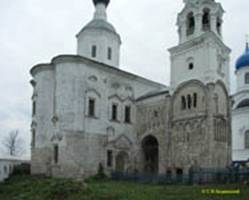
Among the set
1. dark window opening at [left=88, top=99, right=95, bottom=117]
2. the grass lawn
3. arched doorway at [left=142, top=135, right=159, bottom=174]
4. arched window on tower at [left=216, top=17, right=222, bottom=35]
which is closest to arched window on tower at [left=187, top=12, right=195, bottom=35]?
arched window on tower at [left=216, top=17, right=222, bottom=35]

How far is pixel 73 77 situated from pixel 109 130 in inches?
220

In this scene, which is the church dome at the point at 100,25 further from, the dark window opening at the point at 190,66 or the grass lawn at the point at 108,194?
the grass lawn at the point at 108,194

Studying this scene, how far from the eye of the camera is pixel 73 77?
101 feet

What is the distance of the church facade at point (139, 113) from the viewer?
28953 mm

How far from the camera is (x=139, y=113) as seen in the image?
34781 mm

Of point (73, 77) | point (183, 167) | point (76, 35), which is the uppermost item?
point (76, 35)

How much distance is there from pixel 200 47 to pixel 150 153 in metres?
10.9

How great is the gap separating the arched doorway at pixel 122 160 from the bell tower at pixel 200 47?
24.6ft

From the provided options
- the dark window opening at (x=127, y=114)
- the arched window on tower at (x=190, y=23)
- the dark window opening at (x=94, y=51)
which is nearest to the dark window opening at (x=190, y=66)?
the arched window on tower at (x=190, y=23)

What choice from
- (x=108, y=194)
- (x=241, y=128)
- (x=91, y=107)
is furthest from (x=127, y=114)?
(x=108, y=194)

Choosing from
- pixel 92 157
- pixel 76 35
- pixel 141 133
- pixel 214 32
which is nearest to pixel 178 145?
pixel 141 133

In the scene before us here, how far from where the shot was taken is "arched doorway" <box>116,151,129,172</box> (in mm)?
32969

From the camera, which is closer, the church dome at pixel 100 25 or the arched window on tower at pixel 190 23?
the arched window on tower at pixel 190 23

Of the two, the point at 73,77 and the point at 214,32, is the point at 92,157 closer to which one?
the point at 73,77
